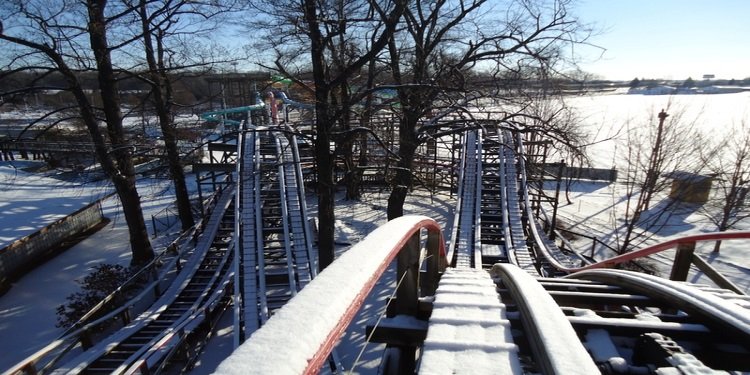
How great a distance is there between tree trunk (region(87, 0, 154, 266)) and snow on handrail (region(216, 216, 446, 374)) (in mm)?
8653

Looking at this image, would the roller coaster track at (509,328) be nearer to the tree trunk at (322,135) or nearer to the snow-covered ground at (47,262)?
the tree trunk at (322,135)

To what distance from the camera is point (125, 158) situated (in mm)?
9570

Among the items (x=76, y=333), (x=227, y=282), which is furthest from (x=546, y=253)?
(x=76, y=333)

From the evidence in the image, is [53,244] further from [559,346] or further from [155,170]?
[559,346]

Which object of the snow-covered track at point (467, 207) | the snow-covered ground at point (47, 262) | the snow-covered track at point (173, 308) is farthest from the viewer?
the snow-covered track at point (467, 207)

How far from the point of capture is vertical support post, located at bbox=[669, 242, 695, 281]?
408 cm

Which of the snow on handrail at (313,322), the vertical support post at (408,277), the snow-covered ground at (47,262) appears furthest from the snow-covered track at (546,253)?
the snow-covered ground at (47,262)

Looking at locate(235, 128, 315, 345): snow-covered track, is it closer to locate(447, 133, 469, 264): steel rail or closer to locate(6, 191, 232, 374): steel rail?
locate(6, 191, 232, 374): steel rail

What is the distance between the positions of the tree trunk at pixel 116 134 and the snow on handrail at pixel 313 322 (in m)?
8.65

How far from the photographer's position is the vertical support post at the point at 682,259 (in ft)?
13.4

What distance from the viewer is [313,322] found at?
1.02 metres

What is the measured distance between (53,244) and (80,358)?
25.4 ft

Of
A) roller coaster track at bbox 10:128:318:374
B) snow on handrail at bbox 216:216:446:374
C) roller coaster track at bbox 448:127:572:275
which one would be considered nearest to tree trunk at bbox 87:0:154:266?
roller coaster track at bbox 10:128:318:374

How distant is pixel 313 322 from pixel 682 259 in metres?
4.73
